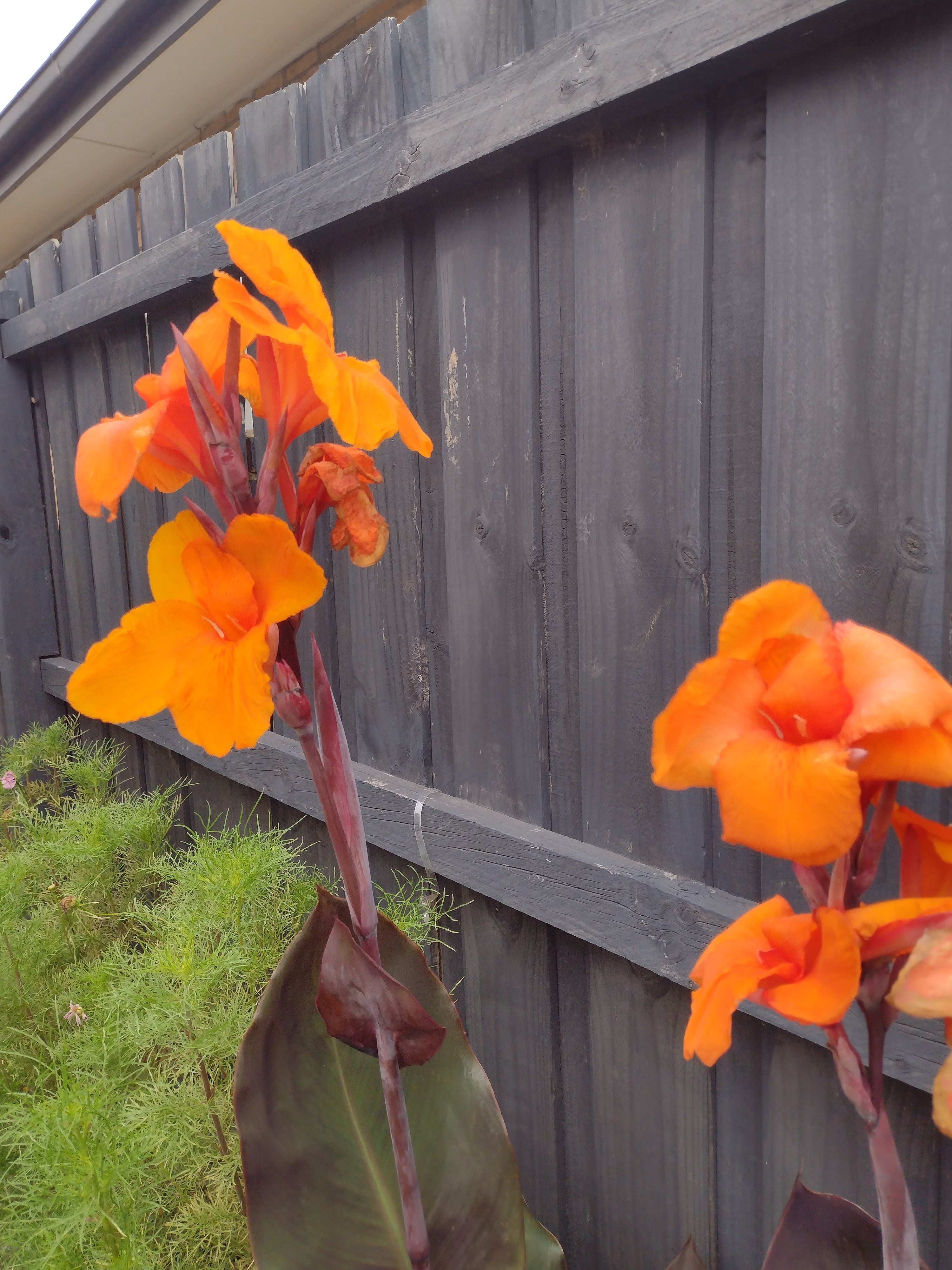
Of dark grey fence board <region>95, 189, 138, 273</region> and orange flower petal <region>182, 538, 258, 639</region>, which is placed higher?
dark grey fence board <region>95, 189, 138, 273</region>

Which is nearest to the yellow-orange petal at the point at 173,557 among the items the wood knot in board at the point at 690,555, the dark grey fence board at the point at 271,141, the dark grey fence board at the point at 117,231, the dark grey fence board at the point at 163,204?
the wood knot in board at the point at 690,555

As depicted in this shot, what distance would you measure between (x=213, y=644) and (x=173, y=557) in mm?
95

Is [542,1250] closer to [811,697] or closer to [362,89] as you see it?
[811,697]

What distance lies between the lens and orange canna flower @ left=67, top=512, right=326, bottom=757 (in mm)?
523

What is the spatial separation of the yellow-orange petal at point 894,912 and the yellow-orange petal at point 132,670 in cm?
43

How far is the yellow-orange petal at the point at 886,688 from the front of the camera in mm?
421

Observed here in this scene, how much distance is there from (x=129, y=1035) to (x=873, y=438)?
126 centimetres

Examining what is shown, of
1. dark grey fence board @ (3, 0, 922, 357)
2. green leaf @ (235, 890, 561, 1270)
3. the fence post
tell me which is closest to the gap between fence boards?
green leaf @ (235, 890, 561, 1270)

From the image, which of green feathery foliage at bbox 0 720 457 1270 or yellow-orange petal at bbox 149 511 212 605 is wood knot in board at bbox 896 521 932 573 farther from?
green feathery foliage at bbox 0 720 457 1270

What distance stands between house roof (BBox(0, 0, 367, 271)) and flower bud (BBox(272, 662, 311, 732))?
8.22 feet

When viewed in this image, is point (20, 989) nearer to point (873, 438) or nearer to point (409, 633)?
point (409, 633)

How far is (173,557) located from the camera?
61 centimetres

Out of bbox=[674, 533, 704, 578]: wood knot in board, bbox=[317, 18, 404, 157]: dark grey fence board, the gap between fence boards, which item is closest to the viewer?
the gap between fence boards

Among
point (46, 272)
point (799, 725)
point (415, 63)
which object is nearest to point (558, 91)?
point (415, 63)
